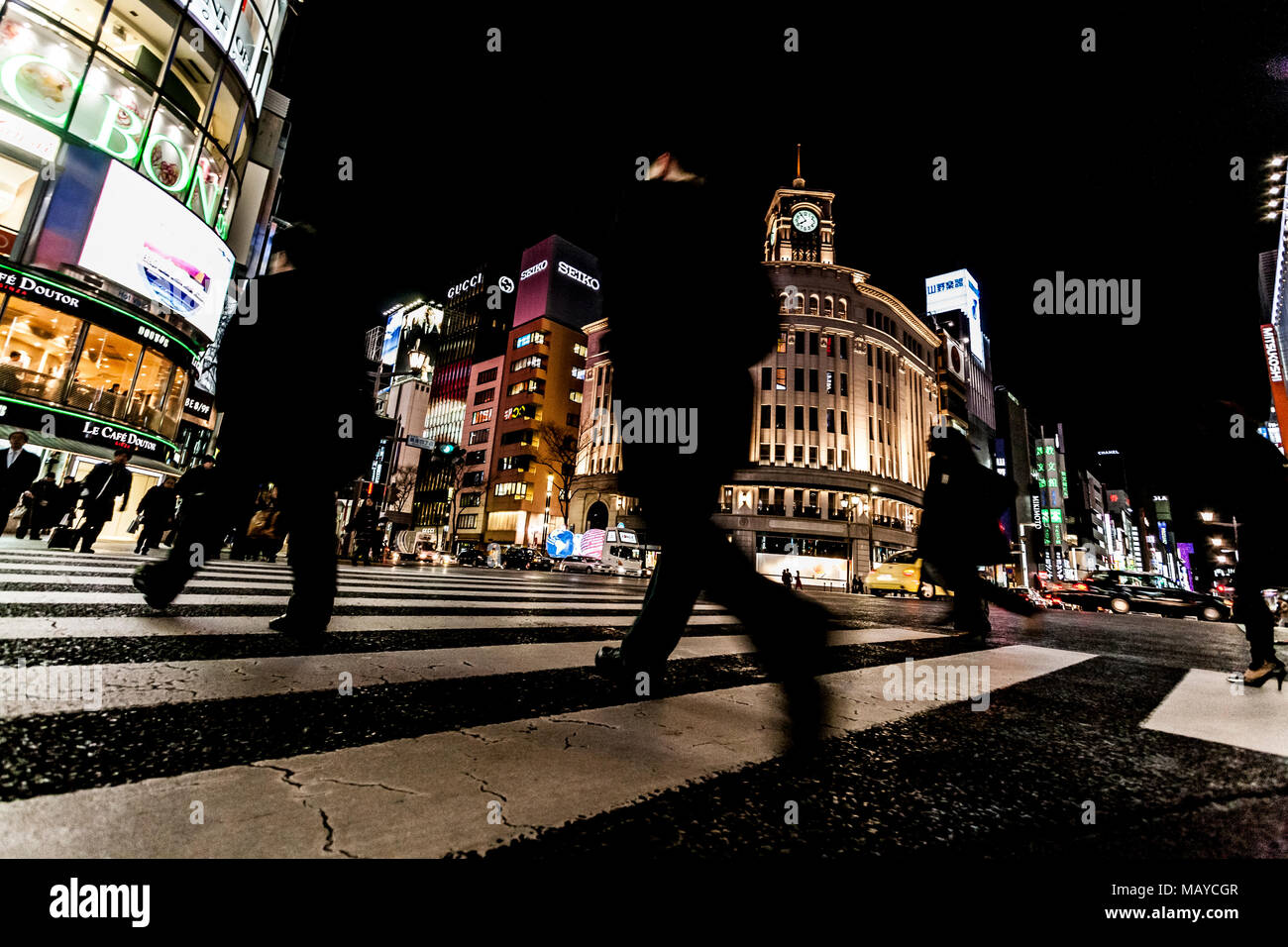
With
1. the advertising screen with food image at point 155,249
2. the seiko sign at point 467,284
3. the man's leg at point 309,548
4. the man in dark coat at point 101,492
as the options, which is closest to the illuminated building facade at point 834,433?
the advertising screen with food image at point 155,249

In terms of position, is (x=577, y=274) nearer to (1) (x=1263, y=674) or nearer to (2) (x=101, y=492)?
(2) (x=101, y=492)

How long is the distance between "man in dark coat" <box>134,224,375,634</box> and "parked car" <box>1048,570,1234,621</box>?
2544cm

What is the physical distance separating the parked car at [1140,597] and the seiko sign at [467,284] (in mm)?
99103

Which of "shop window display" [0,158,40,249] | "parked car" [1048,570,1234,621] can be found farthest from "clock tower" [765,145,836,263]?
"shop window display" [0,158,40,249]

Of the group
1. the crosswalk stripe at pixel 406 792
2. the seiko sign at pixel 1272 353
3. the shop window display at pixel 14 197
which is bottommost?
the crosswalk stripe at pixel 406 792

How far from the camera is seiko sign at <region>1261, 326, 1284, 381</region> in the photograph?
129ft

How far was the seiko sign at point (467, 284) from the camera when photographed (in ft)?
326

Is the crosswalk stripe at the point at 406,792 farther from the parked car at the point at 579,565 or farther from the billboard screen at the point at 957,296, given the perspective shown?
the billboard screen at the point at 957,296

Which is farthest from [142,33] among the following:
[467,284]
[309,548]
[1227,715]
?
[467,284]

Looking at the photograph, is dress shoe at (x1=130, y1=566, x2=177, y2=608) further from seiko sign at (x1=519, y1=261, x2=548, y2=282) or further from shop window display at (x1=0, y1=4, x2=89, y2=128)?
Answer: seiko sign at (x1=519, y1=261, x2=548, y2=282)

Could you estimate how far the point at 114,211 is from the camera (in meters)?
16.2

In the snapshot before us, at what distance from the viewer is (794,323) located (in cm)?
5312

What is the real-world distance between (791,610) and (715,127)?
1998mm

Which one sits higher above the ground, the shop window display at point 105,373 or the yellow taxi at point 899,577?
the shop window display at point 105,373
